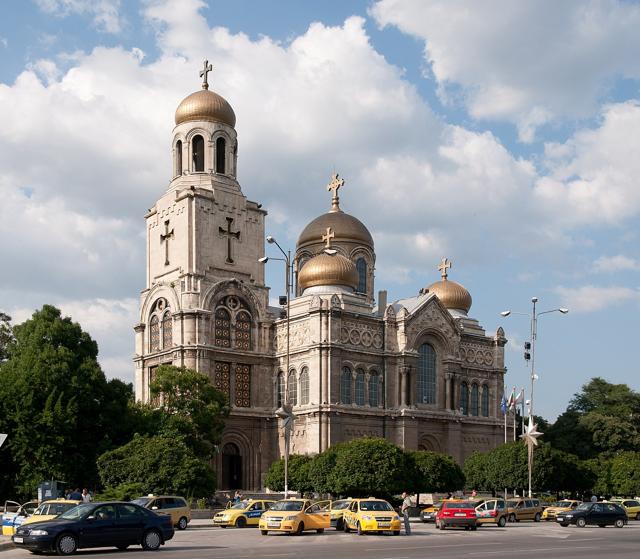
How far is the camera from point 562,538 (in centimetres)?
3644

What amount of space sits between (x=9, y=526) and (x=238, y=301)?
126ft

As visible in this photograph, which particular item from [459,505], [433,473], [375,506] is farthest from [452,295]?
[375,506]

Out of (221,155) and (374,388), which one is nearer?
(374,388)

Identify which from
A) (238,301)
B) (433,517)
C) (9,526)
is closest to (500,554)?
(9,526)

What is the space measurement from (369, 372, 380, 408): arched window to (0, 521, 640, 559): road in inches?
1271

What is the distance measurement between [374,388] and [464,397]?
10.2 meters

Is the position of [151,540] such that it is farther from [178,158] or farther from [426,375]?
[426,375]

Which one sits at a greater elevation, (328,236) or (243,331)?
(328,236)

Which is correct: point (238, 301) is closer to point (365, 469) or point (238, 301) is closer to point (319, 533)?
point (365, 469)

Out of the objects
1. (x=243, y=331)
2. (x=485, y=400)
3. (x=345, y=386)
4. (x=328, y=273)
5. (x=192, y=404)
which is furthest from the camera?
(x=485, y=400)

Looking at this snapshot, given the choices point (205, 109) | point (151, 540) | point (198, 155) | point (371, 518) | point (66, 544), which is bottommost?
point (371, 518)

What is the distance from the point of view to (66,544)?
2738 cm

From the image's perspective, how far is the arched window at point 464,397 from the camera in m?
81.6

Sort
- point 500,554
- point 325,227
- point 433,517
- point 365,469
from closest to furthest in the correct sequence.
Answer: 1. point 500,554
2. point 433,517
3. point 365,469
4. point 325,227
